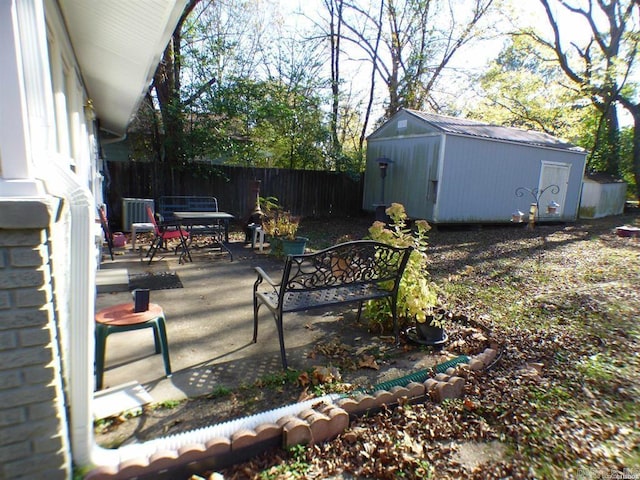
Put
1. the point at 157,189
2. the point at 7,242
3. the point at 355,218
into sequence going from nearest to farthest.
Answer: the point at 7,242, the point at 157,189, the point at 355,218

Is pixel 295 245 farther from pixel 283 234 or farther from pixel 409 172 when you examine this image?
pixel 409 172

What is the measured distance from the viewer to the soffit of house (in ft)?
8.98

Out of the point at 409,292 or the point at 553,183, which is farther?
the point at 553,183

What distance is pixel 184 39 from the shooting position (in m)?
10.7

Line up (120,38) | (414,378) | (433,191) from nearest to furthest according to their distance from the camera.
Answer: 1. (414,378)
2. (120,38)
3. (433,191)

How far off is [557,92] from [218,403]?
23.7m

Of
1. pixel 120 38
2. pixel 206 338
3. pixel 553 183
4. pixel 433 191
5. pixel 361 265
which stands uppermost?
pixel 120 38

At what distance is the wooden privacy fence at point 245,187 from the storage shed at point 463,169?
39.8 inches

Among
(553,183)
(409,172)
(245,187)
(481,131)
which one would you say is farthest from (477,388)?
(553,183)

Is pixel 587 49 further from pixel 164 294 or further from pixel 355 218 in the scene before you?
pixel 164 294

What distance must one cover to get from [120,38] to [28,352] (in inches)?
133

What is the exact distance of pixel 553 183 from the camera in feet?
40.7

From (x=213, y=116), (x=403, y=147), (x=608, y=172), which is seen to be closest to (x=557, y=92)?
(x=608, y=172)

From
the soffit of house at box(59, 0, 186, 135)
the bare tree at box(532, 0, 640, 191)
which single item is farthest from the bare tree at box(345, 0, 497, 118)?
the soffit of house at box(59, 0, 186, 135)
